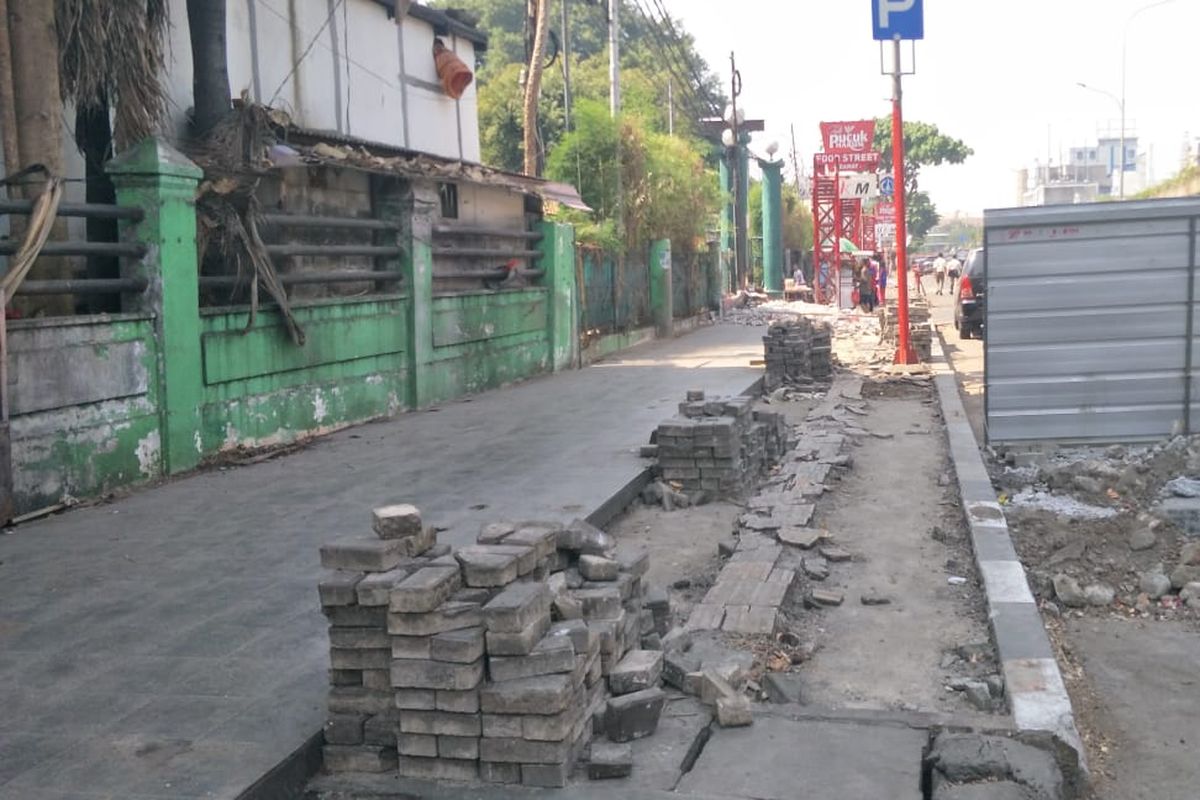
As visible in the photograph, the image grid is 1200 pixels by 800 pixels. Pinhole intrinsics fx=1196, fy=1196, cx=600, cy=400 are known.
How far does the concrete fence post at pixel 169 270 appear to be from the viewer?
8898 millimetres

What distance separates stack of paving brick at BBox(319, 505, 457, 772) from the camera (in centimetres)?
399

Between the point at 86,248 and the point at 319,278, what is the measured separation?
130 inches

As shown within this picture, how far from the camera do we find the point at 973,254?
25484mm

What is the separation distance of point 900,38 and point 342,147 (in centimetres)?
879

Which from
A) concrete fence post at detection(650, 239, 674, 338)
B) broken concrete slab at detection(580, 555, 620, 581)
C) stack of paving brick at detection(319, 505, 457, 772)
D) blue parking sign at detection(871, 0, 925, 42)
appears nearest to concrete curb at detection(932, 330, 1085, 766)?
broken concrete slab at detection(580, 555, 620, 581)

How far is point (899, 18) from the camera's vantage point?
16.5m

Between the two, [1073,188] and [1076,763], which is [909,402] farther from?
[1073,188]

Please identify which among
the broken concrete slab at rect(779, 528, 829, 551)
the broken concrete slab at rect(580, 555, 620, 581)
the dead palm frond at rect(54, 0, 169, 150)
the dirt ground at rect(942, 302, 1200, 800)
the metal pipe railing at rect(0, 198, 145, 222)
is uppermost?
the dead palm frond at rect(54, 0, 169, 150)

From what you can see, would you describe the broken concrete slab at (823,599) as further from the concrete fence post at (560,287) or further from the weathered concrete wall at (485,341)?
the concrete fence post at (560,287)

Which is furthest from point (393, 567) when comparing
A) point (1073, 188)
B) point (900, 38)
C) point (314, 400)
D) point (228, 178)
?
point (1073, 188)

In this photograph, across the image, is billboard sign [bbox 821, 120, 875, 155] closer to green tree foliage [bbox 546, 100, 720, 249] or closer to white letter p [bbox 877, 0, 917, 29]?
green tree foliage [bbox 546, 100, 720, 249]

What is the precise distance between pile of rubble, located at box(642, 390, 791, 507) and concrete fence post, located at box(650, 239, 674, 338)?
16.9 metres

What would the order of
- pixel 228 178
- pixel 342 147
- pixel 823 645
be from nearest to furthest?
pixel 823 645 → pixel 228 178 → pixel 342 147

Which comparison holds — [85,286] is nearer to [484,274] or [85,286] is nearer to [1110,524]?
[1110,524]
